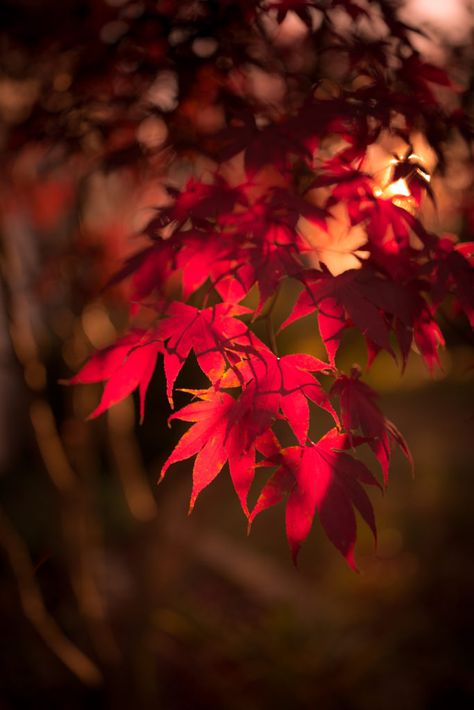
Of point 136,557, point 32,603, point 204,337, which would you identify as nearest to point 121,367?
point 204,337

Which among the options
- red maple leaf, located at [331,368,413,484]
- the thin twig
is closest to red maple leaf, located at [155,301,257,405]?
red maple leaf, located at [331,368,413,484]

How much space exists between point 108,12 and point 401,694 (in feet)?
9.11

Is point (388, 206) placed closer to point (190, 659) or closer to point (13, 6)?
point (13, 6)

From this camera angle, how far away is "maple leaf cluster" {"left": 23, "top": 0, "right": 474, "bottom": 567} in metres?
0.87

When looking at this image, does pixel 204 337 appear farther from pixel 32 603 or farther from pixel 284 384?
pixel 32 603

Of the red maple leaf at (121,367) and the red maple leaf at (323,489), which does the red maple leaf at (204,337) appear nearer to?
the red maple leaf at (121,367)

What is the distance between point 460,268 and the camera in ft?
3.17

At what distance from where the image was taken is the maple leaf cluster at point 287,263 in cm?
87

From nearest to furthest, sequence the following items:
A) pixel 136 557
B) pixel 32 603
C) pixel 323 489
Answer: pixel 323 489
pixel 32 603
pixel 136 557

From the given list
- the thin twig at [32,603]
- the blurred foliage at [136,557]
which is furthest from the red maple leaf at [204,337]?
the thin twig at [32,603]

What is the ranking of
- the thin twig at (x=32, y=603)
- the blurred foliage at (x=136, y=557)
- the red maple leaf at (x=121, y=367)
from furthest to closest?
the thin twig at (x=32, y=603), the blurred foliage at (x=136, y=557), the red maple leaf at (x=121, y=367)

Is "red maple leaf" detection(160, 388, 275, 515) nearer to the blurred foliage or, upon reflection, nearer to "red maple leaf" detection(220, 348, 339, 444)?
"red maple leaf" detection(220, 348, 339, 444)

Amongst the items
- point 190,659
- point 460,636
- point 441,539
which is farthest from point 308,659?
point 441,539

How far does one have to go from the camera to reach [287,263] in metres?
0.92
